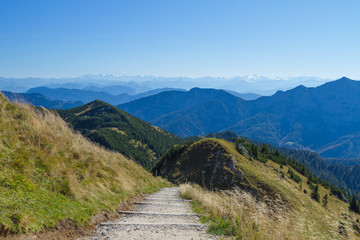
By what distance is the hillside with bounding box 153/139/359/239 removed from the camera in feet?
25.5

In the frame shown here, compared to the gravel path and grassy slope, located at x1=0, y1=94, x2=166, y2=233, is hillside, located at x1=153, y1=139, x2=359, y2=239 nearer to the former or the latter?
the gravel path

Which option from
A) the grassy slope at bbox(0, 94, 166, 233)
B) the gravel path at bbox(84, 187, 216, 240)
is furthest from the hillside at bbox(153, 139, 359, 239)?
the grassy slope at bbox(0, 94, 166, 233)

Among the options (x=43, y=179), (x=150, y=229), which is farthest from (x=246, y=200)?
(x=43, y=179)

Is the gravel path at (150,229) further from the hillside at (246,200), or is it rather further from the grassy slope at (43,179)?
the grassy slope at (43,179)

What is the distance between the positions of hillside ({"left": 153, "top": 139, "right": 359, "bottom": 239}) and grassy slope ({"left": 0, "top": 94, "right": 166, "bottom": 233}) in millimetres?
5639

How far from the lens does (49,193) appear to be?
28.1ft

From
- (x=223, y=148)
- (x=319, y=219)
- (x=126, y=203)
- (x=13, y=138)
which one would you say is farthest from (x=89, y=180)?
(x=223, y=148)

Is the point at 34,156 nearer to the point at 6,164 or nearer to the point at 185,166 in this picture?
the point at 6,164

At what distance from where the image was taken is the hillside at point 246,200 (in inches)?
306

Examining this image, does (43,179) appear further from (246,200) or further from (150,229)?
(246,200)

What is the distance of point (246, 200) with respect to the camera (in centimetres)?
1062

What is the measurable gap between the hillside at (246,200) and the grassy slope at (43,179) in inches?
222

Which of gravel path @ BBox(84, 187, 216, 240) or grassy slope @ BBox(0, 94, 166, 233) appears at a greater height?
grassy slope @ BBox(0, 94, 166, 233)

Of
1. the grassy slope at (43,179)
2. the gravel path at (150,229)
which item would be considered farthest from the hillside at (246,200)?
the grassy slope at (43,179)
